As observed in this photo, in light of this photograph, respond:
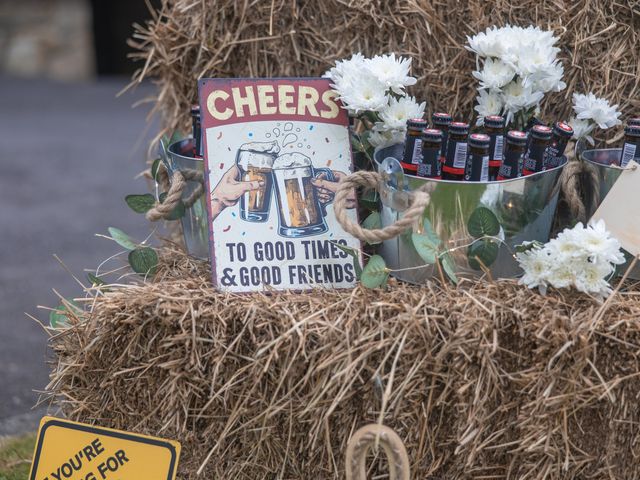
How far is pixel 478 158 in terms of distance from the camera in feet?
4.78

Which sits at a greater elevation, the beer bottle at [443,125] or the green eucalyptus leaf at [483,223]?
the beer bottle at [443,125]

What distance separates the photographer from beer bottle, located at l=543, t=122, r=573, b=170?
5.01 ft

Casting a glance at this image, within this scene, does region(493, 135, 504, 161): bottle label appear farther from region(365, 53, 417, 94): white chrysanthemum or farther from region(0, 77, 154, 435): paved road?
region(0, 77, 154, 435): paved road

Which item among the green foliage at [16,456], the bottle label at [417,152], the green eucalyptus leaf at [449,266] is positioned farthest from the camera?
the green foliage at [16,456]

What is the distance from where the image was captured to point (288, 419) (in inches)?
54.1

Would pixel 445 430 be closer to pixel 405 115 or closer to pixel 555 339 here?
pixel 555 339

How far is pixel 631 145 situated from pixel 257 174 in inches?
28.1

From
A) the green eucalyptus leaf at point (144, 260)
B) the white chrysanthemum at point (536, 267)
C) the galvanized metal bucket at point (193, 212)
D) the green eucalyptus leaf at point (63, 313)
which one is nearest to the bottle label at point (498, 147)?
the white chrysanthemum at point (536, 267)

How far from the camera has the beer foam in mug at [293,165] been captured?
5.01ft

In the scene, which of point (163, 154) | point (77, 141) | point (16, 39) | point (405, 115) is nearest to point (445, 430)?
point (405, 115)

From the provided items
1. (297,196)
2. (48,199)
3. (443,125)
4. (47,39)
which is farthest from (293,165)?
(47,39)

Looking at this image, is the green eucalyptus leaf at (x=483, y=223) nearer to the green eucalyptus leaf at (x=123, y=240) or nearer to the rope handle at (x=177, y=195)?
the rope handle at (x=177, y=195)

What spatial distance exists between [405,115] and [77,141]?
460 centimetres

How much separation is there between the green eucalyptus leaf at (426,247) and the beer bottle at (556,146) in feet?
0.98
